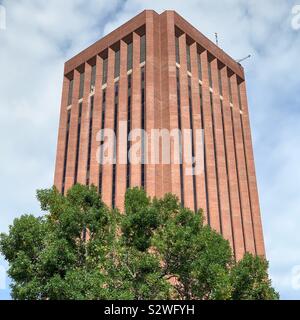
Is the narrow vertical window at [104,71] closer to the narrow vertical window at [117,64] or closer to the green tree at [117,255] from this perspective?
the narrow vertical window at [117,64]

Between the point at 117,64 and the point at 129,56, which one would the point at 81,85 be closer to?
the point at 117,64

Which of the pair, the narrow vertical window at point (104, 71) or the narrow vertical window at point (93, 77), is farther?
the narrow vertical window at point (93, 77)

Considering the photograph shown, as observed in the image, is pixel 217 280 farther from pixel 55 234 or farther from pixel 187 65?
pixel 187 65

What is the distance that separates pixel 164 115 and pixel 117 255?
31.1 metres

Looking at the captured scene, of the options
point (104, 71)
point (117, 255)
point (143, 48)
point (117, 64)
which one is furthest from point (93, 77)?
point (117, 255)

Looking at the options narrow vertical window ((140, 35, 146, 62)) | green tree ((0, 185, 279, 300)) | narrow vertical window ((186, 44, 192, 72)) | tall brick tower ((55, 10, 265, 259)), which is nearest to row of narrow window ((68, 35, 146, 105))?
narrow vertical window ((140, 35, 146, 62))

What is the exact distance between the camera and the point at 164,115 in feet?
164

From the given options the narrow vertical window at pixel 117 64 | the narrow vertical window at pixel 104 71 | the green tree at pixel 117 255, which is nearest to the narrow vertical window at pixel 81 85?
the narrow vertical window at pixel 104 71

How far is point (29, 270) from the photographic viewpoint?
64.3 ft

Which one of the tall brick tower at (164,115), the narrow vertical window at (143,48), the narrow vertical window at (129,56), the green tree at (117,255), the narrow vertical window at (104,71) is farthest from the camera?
the narrow vertical window at (104,71)

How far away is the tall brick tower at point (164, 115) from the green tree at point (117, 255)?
75.1 ft

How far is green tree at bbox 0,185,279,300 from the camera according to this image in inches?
750

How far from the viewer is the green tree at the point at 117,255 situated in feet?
62.5

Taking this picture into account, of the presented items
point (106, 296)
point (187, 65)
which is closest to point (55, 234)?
point (106, 296)
